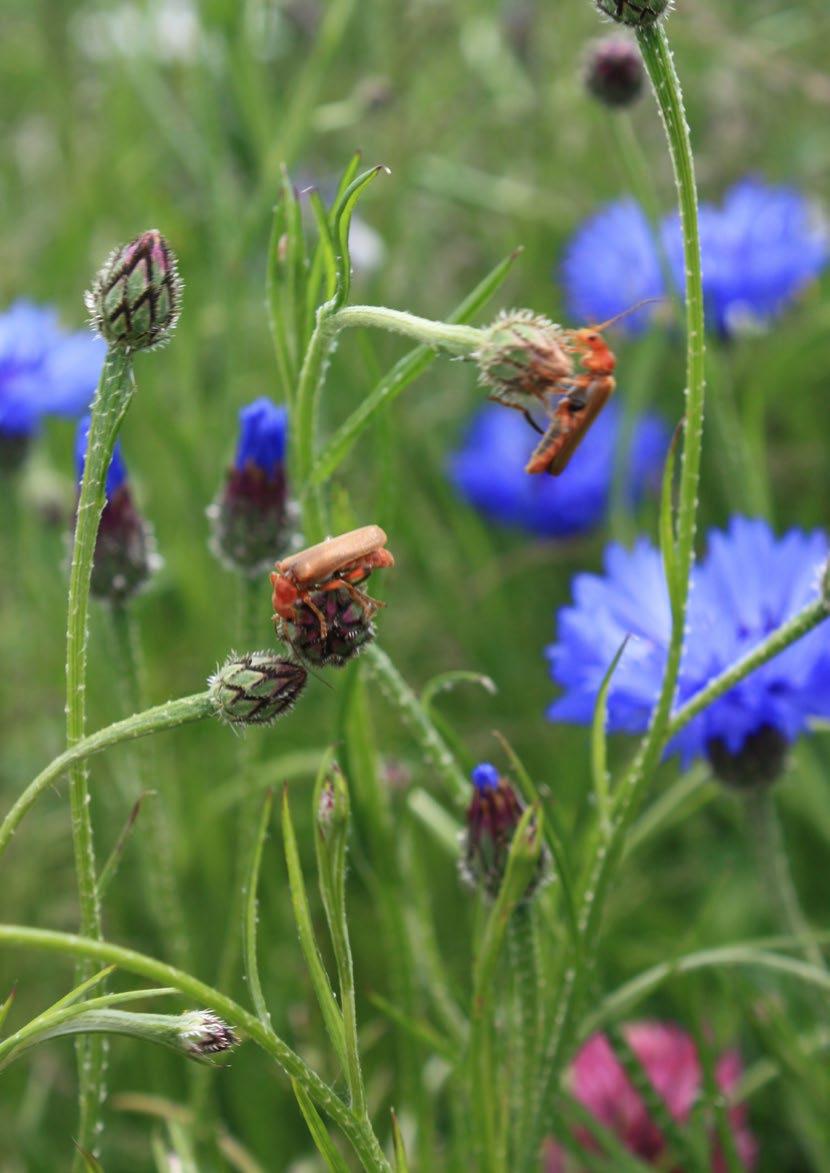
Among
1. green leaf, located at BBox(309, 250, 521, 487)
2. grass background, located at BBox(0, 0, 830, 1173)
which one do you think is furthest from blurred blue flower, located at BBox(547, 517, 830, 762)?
green leaf, located at BBox(309, 250, 521, 487)

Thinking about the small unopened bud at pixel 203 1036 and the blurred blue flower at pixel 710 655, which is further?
the blurred blue flower at pixel 710 655

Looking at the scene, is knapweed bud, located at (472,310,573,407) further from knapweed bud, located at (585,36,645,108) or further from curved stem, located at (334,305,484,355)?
knapweed bud, located at (585,36,645,108)

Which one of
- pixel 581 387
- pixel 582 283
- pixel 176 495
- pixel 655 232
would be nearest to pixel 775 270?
pixel 582 283

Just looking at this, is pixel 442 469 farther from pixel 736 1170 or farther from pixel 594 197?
pixel 736 1170

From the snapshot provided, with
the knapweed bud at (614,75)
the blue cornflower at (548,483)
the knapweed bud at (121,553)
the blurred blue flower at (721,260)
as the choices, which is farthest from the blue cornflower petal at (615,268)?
the knapweed bud at (121,553)

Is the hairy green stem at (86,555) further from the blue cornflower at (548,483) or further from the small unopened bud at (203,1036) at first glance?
the blue cornflower at (548,483)
